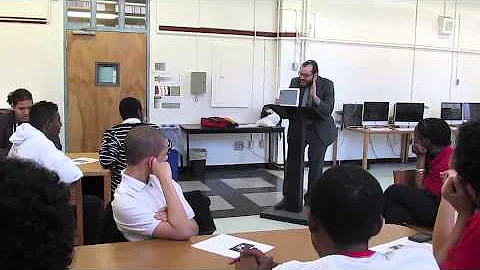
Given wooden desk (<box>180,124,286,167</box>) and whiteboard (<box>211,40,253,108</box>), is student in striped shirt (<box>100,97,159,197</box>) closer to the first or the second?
wooden desk (<box>180,124,286,167</box>)

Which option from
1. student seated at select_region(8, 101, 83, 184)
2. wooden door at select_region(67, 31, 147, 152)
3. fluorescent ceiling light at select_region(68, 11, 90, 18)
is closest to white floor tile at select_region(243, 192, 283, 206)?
wooden door at select_region(67, 31, 147, 152)

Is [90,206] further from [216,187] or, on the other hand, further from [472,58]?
[472,58]

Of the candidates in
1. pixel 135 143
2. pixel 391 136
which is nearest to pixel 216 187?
pixel 391 136

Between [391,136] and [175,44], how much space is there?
13.2 feet

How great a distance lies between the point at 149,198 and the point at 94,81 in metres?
5.04

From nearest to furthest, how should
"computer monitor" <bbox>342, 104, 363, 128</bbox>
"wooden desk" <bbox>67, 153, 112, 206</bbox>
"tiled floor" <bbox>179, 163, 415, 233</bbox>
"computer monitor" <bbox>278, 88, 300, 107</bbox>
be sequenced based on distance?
"wooden desk" <bbox>67, 153, 112, 206</bbox> < "computer monitor" <bbox>278, 88, 300, 107</bbox> < "tiled floor" <bbox>179, 163, 415, 233</bbox> < "computer monitor" <bbox>342, 104, 363, 128</bbox>

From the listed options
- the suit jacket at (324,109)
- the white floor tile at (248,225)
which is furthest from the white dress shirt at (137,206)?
the suit jacket at (324,109)

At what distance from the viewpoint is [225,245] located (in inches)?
83.8

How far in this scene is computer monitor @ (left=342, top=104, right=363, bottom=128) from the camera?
316 inches

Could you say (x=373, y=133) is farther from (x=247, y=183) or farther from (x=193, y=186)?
(x=193, y=186)

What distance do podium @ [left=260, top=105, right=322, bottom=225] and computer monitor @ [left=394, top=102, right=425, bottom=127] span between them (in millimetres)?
3840

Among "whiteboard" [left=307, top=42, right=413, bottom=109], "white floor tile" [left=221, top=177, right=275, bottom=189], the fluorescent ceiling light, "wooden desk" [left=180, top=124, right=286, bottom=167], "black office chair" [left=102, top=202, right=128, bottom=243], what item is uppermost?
the fluorescent ceiling light

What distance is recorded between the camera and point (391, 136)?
8.63m

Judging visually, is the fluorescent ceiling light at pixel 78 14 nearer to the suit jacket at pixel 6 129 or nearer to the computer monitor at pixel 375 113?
the suit jacket at pixel 6 129
